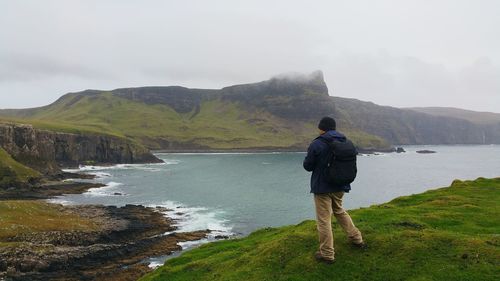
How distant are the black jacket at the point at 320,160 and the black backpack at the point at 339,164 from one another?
6.2 inches

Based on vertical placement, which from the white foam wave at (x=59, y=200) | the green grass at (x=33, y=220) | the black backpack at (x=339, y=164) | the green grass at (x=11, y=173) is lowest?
the white foam wave at (x=59, y=200)

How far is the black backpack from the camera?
1655 cm

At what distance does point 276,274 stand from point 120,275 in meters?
31.4

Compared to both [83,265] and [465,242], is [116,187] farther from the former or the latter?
[465,242]

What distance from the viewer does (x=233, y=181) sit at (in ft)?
466

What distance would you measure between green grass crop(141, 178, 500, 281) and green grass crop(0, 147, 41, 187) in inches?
3767

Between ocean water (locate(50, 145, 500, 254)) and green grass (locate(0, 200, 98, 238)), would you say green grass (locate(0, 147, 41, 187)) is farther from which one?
green grass (locate(0, 200, 98, 238))

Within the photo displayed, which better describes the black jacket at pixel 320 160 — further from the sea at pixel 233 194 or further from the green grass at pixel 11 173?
the green grass at pixel 11 173

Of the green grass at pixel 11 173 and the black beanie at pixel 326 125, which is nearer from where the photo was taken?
the black beanie at pixel 326 125

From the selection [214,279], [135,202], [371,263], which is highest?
[371,263]

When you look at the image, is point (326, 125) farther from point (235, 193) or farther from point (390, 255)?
point (235, 193)

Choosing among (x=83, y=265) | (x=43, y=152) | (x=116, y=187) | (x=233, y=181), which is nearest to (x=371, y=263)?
(x=83, y=265)

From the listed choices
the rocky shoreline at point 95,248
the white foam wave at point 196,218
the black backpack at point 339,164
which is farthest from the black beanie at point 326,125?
the white foam wave at point 196,218

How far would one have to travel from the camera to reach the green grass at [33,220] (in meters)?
58.2
